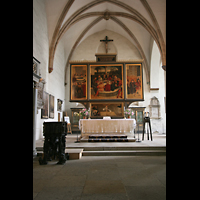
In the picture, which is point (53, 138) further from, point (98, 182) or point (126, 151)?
point (126, 151)

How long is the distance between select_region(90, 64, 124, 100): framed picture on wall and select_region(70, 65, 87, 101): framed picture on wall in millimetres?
482

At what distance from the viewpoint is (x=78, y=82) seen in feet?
39.7

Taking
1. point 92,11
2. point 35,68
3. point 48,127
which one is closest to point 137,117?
point 92,11

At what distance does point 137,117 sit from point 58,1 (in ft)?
35.0

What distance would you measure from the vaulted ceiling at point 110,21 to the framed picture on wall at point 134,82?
2018 millimetres

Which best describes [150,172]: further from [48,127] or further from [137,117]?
[137,117]

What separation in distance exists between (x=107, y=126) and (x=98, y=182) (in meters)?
6.16

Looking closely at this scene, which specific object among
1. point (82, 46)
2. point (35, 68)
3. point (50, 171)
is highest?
point (82, 46)

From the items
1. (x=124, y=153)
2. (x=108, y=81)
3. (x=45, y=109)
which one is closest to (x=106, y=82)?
(x=108, y=81)

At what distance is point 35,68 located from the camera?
955cm

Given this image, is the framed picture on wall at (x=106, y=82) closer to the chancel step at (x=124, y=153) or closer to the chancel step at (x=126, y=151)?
the chancel step at (x=126, y=151)

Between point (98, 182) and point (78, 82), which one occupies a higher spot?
point (78, 82)

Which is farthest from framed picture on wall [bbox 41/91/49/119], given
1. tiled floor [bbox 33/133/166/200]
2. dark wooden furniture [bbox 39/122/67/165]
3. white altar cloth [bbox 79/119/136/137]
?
tiled floor [bbox 33/133/166/200]
